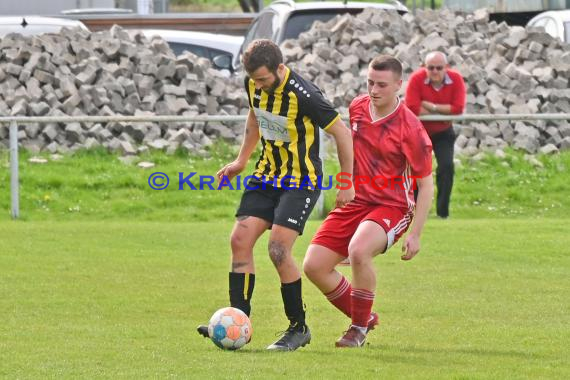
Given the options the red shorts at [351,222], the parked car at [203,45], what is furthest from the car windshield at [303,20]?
the red shorts at [351,222]

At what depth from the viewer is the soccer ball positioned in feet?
26.1

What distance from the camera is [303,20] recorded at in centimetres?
2338

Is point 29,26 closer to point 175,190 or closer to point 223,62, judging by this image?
point 223,62

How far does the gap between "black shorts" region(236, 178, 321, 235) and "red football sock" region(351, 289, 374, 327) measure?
51 cm

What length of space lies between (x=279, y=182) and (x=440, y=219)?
8273 mm

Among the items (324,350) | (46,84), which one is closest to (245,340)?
(324,350)

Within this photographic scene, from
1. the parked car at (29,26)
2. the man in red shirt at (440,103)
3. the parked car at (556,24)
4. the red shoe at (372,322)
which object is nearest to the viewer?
the red shoe at (372,322)

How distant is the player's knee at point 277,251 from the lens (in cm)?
819

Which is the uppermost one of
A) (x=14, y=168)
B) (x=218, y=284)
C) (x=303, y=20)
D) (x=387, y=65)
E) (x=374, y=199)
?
(x=387, y=65)

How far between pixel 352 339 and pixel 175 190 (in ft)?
32.1

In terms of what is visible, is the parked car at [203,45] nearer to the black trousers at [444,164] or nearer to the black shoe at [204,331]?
the black trousers at [444,164]

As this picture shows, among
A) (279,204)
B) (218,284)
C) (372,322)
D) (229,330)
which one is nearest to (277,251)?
(279,204)

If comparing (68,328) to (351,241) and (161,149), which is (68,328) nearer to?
(351,241)

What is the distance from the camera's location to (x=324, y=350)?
26.7 feet
